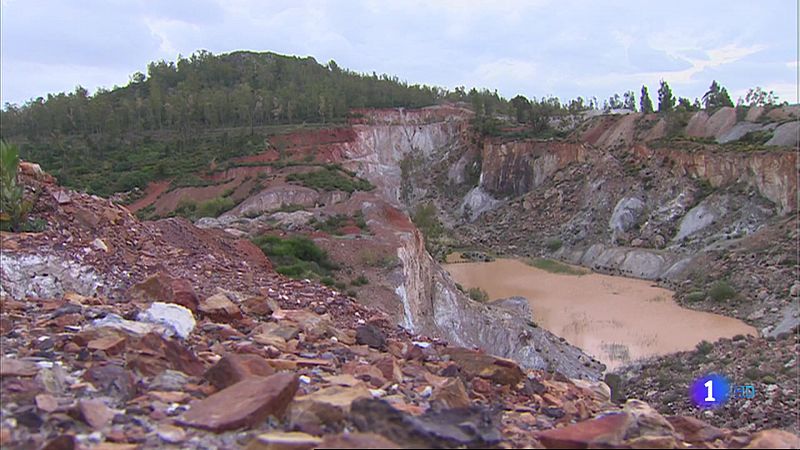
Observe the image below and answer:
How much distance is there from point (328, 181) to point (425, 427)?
125 ft

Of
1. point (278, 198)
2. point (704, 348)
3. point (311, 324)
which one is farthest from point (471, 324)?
point (278, 198)

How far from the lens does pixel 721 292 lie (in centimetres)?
2980

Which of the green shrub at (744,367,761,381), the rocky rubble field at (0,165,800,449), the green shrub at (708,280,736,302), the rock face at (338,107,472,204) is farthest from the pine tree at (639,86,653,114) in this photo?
the rocky rubble field at (0,165,800,449)

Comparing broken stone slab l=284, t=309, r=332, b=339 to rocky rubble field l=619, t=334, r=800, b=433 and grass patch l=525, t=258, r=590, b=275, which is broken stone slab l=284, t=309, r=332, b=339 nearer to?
rocky rubble field l=619, t=334, r=800, b=433

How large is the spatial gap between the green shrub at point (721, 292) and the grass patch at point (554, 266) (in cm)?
930

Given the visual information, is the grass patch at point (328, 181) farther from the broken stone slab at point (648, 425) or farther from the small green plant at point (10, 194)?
the broken stone slab at point (648, 425)

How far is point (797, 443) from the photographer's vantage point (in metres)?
4.26

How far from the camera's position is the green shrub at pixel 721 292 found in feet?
97.2

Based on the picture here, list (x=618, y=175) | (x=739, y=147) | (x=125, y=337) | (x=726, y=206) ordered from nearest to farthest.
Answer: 1. (x=125, y=337)
2. (x=726, y=206)
3. (x=739, y=147)
4. (x=618, y=175)

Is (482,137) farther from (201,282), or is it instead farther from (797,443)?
(797,443)

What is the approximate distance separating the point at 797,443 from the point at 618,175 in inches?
1725

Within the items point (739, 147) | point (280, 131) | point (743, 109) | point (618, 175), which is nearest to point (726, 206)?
point (739, 147)

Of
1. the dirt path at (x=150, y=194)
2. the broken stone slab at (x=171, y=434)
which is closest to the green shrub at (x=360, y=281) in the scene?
the broken stone slab at (x=171, y=434)

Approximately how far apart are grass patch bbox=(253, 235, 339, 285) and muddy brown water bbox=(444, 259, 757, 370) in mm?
10180
